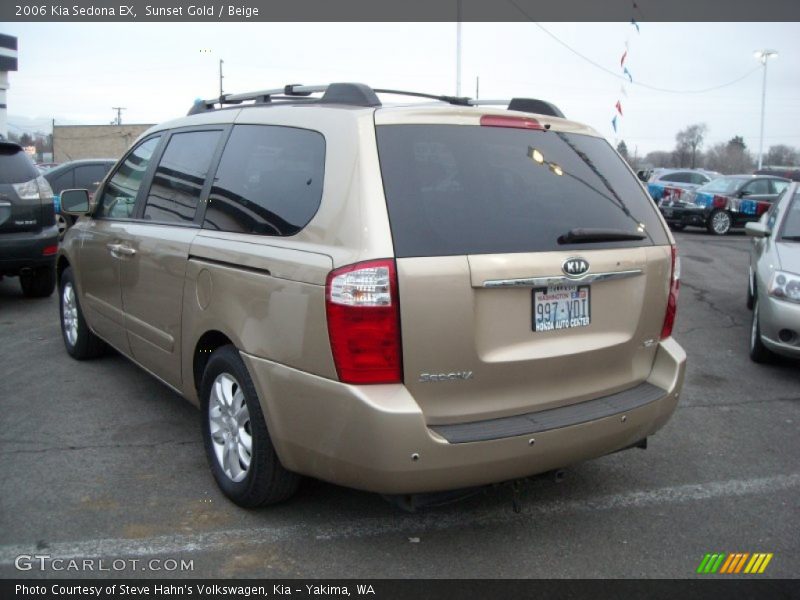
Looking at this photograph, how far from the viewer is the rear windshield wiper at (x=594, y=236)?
3.16 meters

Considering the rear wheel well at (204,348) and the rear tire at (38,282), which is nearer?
the rear wheel well at (204,348)

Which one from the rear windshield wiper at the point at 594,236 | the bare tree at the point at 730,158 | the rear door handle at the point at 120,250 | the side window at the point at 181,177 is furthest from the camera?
the bare tree at the point at 730,158

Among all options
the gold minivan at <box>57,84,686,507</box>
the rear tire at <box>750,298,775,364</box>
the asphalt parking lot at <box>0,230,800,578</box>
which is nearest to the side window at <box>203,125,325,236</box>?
the gold minivan at <box>57,84,686,507</box>

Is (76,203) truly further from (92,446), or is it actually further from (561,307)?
(561,307)

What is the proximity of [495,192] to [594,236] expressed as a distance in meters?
0.49

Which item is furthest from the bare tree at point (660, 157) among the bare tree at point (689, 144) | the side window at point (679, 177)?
the side window at point (679, 177)

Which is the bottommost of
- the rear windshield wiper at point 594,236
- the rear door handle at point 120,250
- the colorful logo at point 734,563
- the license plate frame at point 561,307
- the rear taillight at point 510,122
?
the colorful logo at point 734,563

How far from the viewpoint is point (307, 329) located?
291 centimetres

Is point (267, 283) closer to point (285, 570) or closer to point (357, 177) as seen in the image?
point (357, 177)

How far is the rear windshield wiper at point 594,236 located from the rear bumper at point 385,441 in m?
0.76

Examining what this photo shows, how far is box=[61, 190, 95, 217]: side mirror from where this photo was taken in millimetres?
5359

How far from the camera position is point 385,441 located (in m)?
2.75

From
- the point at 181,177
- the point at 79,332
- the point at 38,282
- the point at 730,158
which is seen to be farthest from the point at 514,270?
the point at 730,158

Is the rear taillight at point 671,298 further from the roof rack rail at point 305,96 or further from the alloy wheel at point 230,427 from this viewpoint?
the alloy wheel at point 230,427
